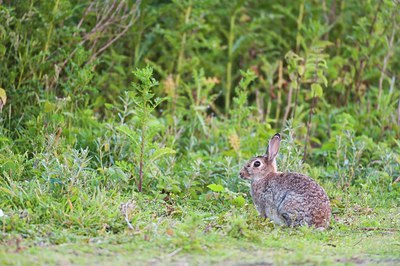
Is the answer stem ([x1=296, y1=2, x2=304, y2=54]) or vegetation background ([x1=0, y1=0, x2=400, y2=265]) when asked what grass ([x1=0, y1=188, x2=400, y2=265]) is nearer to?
vegetation background ([x1=0, y1=0, x2=400, y2=265])

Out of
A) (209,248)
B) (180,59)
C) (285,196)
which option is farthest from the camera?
(180,59)

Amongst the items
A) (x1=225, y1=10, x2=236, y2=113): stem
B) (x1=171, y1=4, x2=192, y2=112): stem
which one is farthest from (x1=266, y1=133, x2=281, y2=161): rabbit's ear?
(x1=225, y1=10, x2=236, y2=113): stem

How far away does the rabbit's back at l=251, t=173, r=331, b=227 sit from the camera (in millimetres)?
7277

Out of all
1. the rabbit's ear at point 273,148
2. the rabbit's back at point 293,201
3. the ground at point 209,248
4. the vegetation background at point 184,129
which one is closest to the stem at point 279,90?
the vegetation background at point 184,129

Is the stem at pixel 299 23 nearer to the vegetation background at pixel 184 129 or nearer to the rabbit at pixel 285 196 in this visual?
the vegetation background at pixel 184 129

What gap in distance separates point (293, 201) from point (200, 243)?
1.55 m

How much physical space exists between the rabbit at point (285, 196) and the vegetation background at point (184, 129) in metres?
0.19

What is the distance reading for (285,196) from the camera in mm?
7535

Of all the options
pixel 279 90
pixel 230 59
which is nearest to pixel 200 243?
pixel 279 90

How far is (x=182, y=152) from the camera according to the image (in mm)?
9766

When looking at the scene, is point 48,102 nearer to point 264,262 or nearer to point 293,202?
point 293,202

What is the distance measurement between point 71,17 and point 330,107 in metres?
3.73

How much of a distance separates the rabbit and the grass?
18 cm

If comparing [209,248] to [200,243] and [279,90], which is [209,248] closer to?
[200,243]
